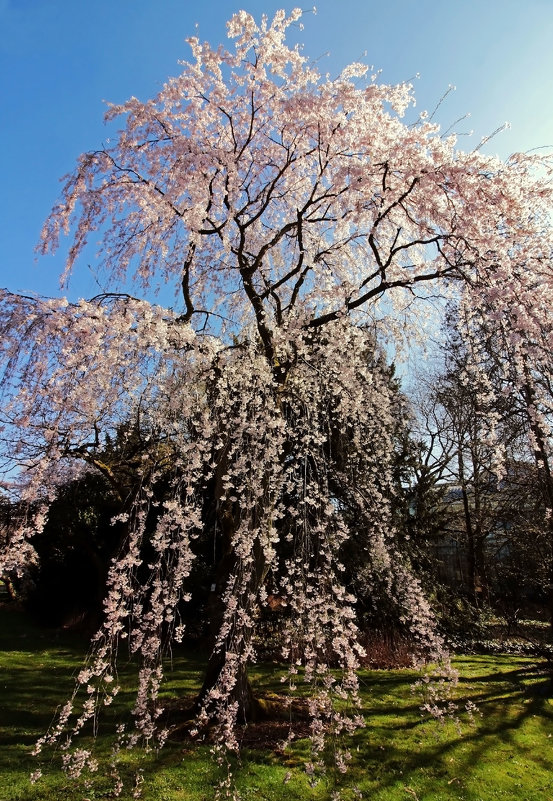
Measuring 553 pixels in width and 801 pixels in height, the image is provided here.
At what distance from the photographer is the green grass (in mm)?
3912

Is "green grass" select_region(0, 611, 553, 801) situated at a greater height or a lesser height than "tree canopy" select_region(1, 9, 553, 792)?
lesser

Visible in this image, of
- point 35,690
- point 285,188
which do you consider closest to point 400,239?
point 285,188

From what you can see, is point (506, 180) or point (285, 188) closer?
point (506, 180)

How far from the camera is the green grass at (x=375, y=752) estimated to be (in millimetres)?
3912

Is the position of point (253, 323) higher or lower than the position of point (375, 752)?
higher

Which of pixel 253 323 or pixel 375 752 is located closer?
pixel 375 752

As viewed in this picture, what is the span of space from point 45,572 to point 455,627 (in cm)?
945

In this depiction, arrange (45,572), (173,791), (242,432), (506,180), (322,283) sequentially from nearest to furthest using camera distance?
(173,791), (242,432), (506,180), (322,283), (45,572)

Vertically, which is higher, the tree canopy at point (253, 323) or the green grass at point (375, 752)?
the tree canopy at point (253, 323)

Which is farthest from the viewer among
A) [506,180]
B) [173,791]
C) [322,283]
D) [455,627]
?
[455,627]

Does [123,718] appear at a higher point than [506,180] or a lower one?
lower

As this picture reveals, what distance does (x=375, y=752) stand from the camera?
476cm

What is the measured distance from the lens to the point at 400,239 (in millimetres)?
6430

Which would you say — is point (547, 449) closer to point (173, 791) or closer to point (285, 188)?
point (285, 188)
